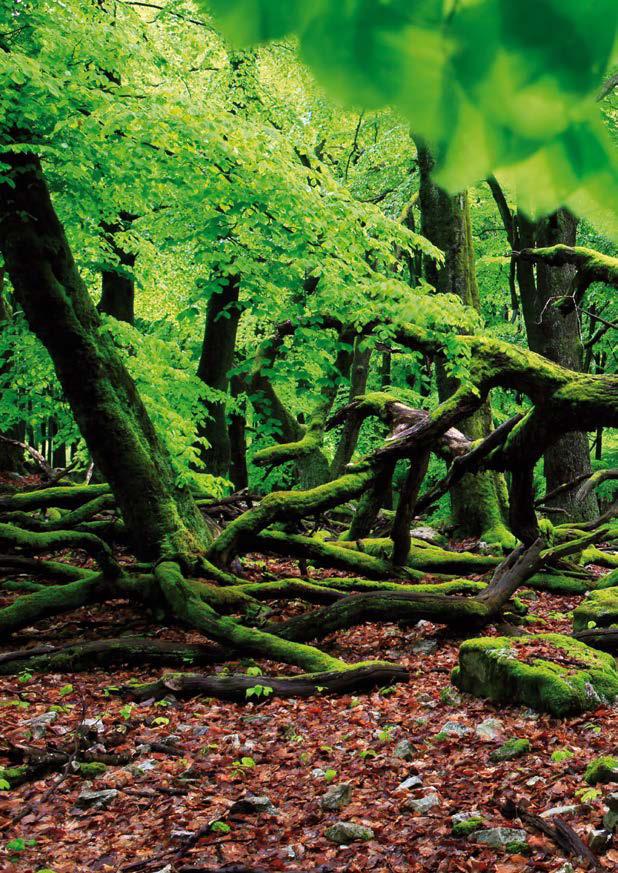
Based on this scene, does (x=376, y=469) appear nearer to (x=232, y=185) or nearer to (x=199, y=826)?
(x=232, y=185)

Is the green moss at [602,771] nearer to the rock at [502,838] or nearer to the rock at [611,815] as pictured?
the rock at [611,815]

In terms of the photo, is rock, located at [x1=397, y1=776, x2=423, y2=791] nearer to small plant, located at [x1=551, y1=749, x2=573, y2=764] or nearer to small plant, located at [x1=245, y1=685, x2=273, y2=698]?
small plant, located at [x1=551, y1=749, x2=573, y2=764]

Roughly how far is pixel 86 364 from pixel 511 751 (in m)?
5.48

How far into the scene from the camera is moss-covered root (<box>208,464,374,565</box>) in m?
7.95

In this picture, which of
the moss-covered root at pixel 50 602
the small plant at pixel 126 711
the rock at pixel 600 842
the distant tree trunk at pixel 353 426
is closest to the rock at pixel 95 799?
the small plant at pixel 126 711

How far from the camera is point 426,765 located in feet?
13.7

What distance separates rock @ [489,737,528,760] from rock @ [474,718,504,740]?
23 centimetres

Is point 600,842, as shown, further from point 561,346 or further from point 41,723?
point 561,346

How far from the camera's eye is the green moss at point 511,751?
4.06 m

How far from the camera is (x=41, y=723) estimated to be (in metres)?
5.05

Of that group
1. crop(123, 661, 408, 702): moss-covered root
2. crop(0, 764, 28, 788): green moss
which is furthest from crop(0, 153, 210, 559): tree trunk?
crop(0, 764, 28, 788): green moss

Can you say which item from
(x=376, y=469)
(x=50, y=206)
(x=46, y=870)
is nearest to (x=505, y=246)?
(x=376, y=469)

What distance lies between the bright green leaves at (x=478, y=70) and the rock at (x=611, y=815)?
9.46 ft

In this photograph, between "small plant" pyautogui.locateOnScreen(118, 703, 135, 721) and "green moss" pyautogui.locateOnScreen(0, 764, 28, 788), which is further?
"small plant" pyautogui.locateOnScreen(118, 703, 135, 721)
